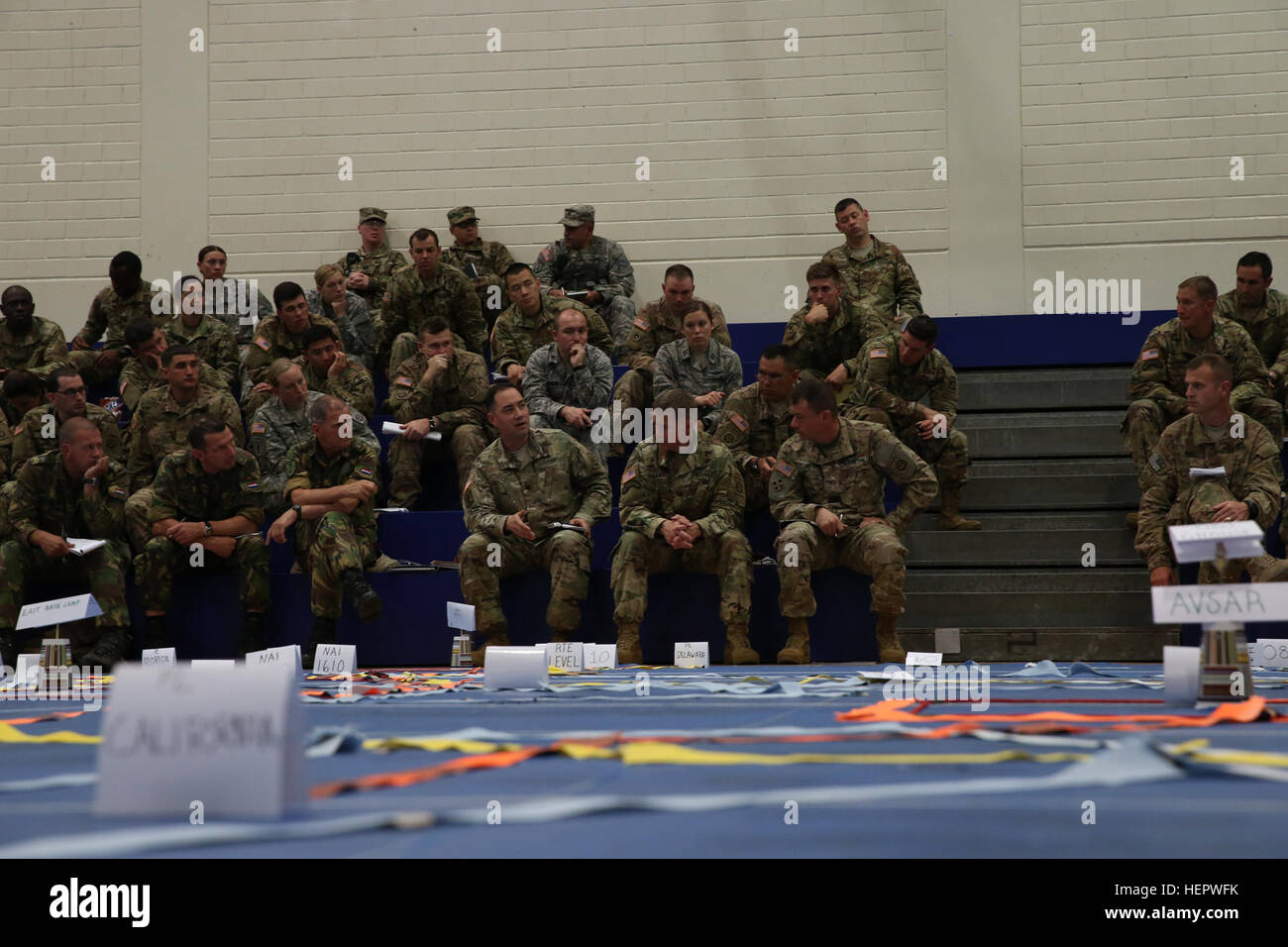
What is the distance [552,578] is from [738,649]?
0.87m

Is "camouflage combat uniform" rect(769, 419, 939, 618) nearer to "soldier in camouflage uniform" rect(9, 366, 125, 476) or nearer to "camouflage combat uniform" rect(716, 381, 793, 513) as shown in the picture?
"camouflage combat uniform" rect(716, 381, 793, 513)

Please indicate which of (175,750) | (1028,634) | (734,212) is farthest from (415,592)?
(175,750)

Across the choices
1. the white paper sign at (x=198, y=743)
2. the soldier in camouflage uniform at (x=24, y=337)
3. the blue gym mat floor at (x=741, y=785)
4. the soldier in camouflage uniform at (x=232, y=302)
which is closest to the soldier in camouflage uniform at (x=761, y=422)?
the blue gym mat floor at (x=741, y=785)

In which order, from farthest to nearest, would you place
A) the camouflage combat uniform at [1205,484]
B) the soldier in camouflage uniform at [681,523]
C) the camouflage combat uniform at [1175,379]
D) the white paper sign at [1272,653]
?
the camouflage combat uniform at [1175,379] < the soldier in camouflage uniform at [681,523] < the camouflage combat uniform at [1205,484] < the white paper sign at [1272,653]

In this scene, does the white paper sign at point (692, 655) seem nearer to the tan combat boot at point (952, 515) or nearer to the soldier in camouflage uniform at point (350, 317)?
the tan combat boot at point (952, 515)

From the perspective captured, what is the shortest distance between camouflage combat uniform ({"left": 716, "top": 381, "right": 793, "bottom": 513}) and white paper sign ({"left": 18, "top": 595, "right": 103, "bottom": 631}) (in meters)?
3.17

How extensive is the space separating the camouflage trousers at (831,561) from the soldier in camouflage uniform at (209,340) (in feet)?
13.1

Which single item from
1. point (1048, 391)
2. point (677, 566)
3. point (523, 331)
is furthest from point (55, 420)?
point (1048, 391)

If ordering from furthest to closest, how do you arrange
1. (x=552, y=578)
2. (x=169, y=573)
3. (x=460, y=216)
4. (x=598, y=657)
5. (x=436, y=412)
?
(x=460, y=216) → (x=436, y=412) → (x=169, y=573) → (x=552, y=578) → (x=598, y=657)

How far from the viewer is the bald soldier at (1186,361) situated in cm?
661

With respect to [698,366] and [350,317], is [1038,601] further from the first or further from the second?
[350,317]

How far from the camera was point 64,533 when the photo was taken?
6.49 metres
